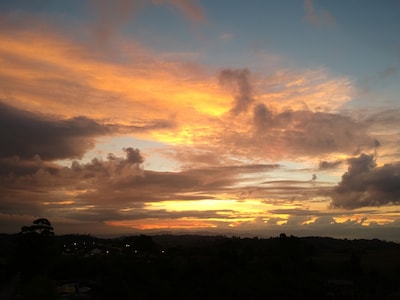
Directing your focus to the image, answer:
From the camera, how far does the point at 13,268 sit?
48.1m

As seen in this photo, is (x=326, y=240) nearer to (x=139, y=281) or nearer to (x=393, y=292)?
(x=393, y=292)

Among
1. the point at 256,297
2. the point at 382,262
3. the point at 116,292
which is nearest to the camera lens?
the point at 116,292

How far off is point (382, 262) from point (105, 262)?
147ft

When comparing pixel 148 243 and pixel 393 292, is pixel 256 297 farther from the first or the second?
pixel 148 243

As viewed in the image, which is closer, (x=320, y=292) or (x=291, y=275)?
(x=320, y=292)

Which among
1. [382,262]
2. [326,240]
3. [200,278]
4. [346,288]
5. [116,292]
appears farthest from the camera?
[326,240]

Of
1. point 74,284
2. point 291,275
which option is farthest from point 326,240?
point 74,284

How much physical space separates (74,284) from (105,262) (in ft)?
Result: 30.9

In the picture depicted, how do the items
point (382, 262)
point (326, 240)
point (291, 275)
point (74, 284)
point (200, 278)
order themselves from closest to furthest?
point (74, 284) → point (200, 278) → point (291, 275) → point (382, 262) → point (326, 240)

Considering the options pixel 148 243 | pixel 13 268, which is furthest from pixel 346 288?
pixel 148 243

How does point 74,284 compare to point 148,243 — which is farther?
point 148,243

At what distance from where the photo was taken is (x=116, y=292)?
3356cm

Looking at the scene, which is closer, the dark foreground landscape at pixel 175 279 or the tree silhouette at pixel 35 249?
the dark foreground landscape at pixel 175 279

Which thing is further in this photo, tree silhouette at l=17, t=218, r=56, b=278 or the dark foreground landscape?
tree silhouette at l=17, t=218, r=56, b=278
